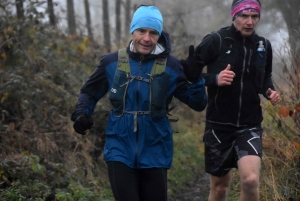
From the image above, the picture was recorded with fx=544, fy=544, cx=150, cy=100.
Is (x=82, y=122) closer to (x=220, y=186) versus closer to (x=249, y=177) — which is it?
(x=249, y=177)

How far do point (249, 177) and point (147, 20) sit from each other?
1.67 metres

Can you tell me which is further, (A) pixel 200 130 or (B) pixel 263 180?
(A) pixel 200 130

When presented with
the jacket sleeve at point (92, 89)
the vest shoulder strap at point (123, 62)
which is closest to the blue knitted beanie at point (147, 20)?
the vest shoulder strap at point (123, 62)

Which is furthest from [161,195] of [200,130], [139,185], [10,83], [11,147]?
[200,130]

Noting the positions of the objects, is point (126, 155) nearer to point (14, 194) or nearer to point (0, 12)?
point (14, 194)

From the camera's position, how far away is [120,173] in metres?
4.25

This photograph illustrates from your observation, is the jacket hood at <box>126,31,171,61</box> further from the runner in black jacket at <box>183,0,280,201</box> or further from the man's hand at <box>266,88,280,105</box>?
the man's hand at <box>266,88,280,105</box>

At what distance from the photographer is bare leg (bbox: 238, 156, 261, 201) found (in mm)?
4855

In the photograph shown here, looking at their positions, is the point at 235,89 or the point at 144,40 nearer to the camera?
the point at 144,40

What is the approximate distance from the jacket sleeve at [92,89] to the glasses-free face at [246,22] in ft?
4.98

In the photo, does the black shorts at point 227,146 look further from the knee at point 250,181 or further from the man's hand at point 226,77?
the man's hand at point 226,77

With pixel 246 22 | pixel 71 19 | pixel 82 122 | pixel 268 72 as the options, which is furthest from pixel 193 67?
pixel 71 19

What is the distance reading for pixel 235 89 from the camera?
5.17 m

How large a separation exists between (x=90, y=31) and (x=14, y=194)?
28.0ft
